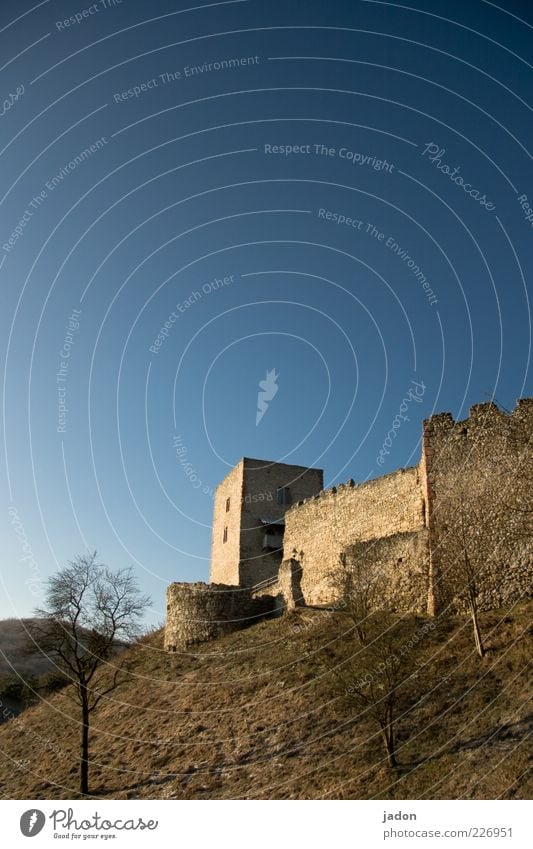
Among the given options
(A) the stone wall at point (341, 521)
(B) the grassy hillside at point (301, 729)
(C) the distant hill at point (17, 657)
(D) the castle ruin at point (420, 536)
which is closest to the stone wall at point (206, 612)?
(D) the castle ruin at point (420, 536)

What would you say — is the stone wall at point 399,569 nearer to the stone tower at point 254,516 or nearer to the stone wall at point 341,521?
the stone wall at point 341,521

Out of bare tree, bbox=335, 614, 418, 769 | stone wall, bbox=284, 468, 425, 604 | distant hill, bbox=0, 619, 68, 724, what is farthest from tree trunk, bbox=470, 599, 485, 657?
distant hill, bbox=0, 619, 68, 724

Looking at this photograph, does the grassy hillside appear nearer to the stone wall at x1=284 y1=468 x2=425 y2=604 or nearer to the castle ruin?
the castle ruin

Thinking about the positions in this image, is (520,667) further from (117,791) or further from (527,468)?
A: (117,791)

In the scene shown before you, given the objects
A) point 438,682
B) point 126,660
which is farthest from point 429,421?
point 126,660

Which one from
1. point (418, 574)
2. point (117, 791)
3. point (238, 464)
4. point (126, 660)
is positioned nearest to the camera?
point (117, 791)

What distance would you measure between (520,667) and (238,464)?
108 ft

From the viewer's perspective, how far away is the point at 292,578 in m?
34.8

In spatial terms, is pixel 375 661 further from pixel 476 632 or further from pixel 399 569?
pixel 399 569

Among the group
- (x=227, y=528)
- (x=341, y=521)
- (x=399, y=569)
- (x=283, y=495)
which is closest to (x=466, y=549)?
(x=399, y=569)

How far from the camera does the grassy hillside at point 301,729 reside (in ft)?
54.4

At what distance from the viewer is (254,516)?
48.6 metres

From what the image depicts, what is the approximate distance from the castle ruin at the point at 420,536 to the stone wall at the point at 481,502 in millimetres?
33
